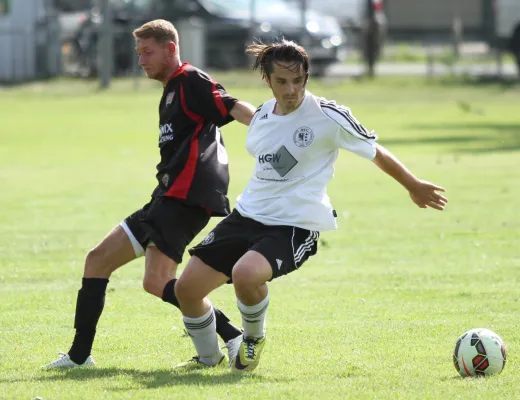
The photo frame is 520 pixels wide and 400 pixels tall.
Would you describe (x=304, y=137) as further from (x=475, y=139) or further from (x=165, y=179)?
(x=475, y=139)

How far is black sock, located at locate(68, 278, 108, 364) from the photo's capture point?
21.3 feet

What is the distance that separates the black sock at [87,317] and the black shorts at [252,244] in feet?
2.52

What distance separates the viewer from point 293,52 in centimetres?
603

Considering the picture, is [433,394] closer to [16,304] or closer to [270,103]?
[270,103]

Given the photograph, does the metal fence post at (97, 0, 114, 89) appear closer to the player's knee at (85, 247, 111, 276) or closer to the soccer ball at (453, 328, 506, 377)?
the player's knee at (85, 247, 111, 276)

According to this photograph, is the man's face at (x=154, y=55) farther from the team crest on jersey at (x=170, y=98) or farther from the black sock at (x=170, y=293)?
the black sock at (x=170, y=293)

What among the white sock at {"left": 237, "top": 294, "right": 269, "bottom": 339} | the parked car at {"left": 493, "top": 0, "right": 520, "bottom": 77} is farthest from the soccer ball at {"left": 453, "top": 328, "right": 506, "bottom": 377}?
the parked car at {"left": 493, "top": 0, "right": 520, "bottom": 77}

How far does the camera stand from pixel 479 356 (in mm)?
5984

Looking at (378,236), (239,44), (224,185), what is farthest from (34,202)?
(239,44)

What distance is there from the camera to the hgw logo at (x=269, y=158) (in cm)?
612

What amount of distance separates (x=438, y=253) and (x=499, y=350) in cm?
443

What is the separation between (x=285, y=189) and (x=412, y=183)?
665mm

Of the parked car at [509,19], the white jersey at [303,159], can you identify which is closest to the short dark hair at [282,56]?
the white jersey at [303,159]

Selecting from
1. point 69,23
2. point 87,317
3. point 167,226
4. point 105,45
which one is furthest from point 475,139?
point 69,23
